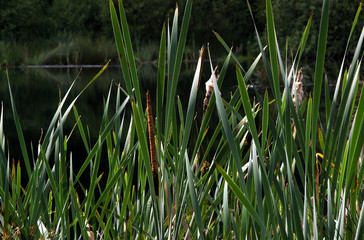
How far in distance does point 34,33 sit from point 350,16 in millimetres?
11879

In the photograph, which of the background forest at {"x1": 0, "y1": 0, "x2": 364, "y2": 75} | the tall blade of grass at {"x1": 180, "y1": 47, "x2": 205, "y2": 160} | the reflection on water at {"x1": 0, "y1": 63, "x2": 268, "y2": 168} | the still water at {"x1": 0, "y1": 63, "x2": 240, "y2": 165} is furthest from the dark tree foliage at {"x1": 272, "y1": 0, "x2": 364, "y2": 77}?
the tall blade of grass at {"x1": 180, "y1": 47, "x2": 205, "y2": 160}

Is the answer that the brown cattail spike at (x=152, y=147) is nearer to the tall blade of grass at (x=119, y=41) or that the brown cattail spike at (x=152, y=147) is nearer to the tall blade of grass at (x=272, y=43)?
the tall blade of grass at (x=119, y=41)

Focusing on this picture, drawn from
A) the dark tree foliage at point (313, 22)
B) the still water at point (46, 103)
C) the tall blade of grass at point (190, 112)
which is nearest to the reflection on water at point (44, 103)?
the still water at point (46, 103)

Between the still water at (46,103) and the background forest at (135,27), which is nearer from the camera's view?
the still water at (46,103)

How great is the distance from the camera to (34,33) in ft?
69.4

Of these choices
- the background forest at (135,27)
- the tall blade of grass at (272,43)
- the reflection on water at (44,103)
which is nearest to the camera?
the tall blade of grass at (272,43)

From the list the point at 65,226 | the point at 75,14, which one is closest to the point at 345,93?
the point at 65,226

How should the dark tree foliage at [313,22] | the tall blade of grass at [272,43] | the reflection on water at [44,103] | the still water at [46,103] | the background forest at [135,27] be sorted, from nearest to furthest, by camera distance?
1. the tall blade of grass at [272,43]
2. the still water at [46,103]
3. the reflection on water at [44,103]
4. the background forest at [135,27]
5. the dark tree foliage at [313,22]

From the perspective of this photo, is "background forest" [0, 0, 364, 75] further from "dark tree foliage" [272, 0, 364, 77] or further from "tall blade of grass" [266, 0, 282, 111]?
"tall blade of grass" [266, 0, 282, 111]

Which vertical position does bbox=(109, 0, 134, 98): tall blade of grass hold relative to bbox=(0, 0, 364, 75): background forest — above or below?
above

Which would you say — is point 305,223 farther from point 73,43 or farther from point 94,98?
point 73,43

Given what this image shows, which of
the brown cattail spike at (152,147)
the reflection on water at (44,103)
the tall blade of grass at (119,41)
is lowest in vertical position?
the reflection on water at (44,103)

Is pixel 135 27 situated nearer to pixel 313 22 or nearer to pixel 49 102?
pixel 313 22

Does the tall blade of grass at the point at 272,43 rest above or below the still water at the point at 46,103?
above
